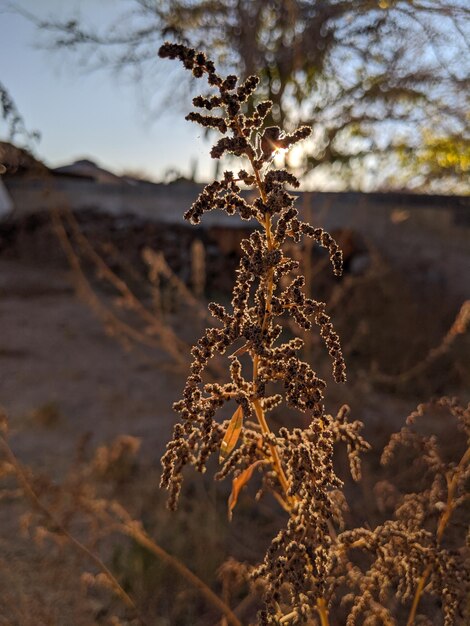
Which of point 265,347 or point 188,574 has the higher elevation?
point 265,347

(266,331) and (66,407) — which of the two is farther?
(66,407)

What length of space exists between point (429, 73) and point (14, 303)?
A: 555cm

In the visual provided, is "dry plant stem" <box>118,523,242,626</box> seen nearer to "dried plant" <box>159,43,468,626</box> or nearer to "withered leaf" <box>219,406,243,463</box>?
"dried plant" <box>159,43,468,626</box>

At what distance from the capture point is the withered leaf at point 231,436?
126 centimetres

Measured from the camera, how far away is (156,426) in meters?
4.98

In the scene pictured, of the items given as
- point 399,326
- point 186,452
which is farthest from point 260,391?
point 399,326

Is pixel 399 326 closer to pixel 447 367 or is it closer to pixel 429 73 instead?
pixel 447 367

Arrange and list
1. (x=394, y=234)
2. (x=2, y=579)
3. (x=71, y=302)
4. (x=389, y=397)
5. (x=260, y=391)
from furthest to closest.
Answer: (x=71, y=302), (x=394, y=234), (x=389, y=397), (x=2, y=579), (x=260, y=391)

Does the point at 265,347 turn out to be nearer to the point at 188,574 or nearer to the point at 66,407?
the point at 188,574

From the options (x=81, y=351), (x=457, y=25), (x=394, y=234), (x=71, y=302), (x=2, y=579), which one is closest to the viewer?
(x=2, y=579)

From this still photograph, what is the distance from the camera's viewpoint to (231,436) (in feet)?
4.17

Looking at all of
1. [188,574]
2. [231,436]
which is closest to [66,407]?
[188,574]

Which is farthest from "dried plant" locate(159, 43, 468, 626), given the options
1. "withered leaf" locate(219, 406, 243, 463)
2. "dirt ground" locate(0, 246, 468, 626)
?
"dirt ground" locate(0, 246, 468, 626)

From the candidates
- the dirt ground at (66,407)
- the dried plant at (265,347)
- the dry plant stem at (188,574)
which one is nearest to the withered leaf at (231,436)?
the dried plant at (265,347)
